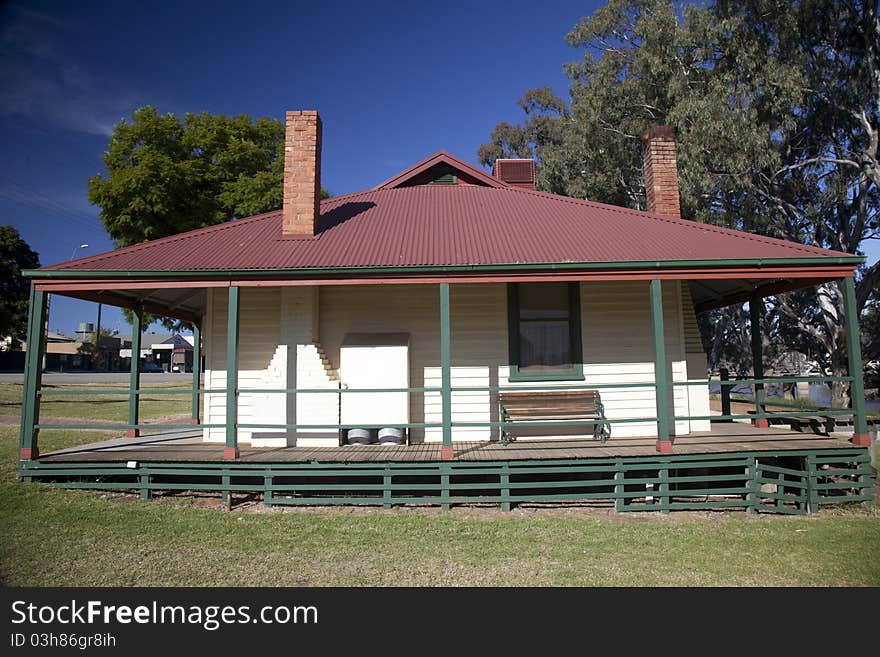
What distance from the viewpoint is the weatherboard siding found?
992 cm

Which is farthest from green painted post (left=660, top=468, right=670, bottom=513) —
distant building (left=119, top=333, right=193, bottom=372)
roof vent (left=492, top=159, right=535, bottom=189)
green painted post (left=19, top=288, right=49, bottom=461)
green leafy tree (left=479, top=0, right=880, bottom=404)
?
distant building (left=119, top=333, right=193, bottom=372)

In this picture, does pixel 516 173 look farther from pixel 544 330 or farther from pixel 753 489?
pixel 753 489

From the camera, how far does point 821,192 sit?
81.4 ft

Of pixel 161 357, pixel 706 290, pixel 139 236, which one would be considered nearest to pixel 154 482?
pixel 706 290

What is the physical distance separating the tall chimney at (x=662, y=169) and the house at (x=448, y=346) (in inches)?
28.9

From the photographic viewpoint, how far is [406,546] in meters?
6.67

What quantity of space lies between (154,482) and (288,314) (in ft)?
10.9

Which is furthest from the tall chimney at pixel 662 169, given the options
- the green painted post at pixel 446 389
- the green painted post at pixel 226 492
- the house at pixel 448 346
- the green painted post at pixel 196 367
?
the green painted post at pixel 196 367

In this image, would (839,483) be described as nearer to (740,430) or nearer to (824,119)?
(740,430)

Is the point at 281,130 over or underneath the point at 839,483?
over

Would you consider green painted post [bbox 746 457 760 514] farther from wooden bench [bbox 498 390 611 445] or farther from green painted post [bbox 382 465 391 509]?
green painted post [bbox 382 465 391 509]

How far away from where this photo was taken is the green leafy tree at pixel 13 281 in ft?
111

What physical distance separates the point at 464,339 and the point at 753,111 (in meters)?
17.8

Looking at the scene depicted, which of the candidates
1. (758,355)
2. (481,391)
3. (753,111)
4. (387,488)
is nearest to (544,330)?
(481,391)
